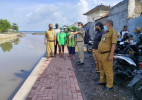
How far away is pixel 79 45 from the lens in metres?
5.26

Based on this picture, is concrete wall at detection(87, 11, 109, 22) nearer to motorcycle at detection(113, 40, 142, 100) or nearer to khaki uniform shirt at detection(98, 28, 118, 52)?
motorcycle at detection(113, 40, 142, 100)

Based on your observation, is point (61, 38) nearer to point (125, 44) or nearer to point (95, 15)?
point (125, 44)

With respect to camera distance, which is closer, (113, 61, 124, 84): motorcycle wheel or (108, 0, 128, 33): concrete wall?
(113, 61, 124, 84): motorcycle wheel

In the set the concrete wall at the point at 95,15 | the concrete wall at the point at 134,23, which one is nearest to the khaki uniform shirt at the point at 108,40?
the concrete wall at the point at 134,23

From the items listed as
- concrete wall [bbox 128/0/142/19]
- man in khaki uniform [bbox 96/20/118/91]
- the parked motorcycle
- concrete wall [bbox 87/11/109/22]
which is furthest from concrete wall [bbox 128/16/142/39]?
concrete wall [bbox 87/11/109/22]

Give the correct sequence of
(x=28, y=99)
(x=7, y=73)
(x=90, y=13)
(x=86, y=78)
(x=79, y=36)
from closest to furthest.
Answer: (x=28, y=99), (x=86, y=78), (x=79, y=36), (x=7, y=73), (x=90, y=13)

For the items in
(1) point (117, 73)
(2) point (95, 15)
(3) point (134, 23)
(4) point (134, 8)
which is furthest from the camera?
(2) point (95, 15)

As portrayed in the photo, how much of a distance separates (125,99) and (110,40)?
1411mm

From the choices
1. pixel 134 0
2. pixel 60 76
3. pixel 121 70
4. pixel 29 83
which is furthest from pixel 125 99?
pixel 134 0

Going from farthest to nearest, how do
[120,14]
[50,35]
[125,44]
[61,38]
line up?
[120,14] → [61,38] → [50,35] → [125,44]

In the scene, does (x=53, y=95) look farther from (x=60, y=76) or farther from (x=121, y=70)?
(x=121, y=70)

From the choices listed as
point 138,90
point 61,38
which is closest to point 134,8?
point 61,38

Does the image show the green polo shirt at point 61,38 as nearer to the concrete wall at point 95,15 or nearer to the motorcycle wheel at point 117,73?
the motorcycle wheel at point 117,73

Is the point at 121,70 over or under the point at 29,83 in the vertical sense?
over
